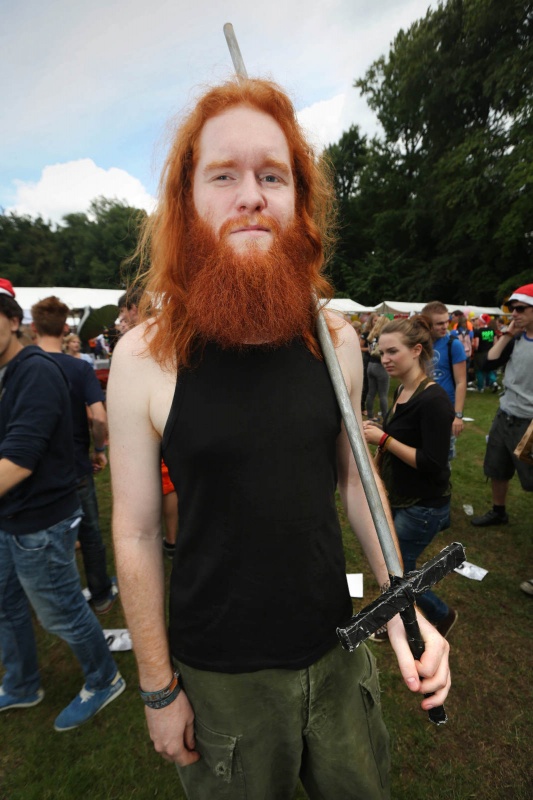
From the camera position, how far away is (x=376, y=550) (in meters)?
1.34

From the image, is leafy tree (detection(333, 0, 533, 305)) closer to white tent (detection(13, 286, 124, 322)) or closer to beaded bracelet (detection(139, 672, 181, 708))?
white tent (detection(13, 286, 124, 322))

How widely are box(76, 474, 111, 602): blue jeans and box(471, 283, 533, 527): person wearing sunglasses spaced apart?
3.73m

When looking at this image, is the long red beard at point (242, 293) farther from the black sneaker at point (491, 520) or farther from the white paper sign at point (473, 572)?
the black sneaker at point (491, 520)

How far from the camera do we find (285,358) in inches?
47.9

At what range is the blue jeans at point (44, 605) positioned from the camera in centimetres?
215

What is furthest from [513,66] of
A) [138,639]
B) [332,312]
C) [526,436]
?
[138,639]

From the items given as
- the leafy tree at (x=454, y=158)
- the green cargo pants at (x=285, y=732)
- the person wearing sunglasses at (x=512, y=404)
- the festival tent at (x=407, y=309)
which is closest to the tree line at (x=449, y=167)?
the leafy tree at (x=454, y=158)

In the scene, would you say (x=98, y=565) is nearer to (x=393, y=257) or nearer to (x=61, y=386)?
(x=61, y=386)

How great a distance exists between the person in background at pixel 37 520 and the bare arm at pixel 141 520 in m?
1.07

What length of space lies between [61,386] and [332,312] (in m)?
1.52

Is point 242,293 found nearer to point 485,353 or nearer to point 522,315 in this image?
point 522,315

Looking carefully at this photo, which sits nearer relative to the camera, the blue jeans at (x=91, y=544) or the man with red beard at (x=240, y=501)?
the man with red beard at (x=240, y=501)

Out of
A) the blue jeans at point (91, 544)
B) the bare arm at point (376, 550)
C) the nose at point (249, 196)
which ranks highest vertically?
the nose at point (249, 196)

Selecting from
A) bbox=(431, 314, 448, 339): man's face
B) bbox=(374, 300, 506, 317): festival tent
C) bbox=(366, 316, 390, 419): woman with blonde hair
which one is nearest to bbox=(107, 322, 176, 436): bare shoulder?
bbox=(431, 314, 448, 339): man's face
